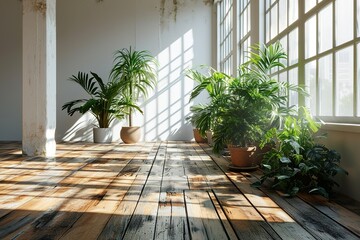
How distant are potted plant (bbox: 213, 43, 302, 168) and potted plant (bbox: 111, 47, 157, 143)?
9.77ft

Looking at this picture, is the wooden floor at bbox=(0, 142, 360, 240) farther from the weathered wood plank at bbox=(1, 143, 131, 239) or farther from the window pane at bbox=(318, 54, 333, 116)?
the window pane at bbox=(318, 54, 333, 116)

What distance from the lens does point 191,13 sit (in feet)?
21.7

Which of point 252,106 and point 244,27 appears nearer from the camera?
point 252,106

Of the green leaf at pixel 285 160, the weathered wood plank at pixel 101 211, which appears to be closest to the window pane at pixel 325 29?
the green leaf at pixel 285 160

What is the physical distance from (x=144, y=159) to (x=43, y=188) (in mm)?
1611

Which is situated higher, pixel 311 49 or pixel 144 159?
pixel 311 49

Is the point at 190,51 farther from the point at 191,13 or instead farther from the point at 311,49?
the point at 311,49

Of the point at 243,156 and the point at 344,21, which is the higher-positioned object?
the point at 344,21

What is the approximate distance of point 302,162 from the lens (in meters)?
2.12

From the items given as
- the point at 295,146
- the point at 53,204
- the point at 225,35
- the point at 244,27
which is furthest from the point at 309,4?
the point at 225,35

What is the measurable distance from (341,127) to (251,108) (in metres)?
0.89

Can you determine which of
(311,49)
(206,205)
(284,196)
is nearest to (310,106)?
(311,49)

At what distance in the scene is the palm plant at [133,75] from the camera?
586 centimetres

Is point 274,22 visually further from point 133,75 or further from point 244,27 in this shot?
point 133,75
